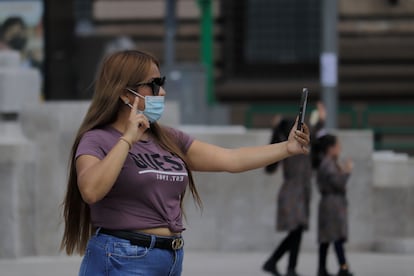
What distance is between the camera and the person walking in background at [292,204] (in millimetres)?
10336

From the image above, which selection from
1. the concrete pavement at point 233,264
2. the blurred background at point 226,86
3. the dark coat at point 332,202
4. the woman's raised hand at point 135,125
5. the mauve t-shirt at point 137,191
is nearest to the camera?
the woman's raised hand at point 135,125

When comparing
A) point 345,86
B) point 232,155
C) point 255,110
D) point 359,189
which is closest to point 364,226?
point 359,189

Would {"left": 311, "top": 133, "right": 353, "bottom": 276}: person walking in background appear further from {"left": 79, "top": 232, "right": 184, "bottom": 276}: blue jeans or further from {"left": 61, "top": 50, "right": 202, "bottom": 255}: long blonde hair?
{"left": 79, "top": 232, "right": 184, "bottom": 276}: blue jeans

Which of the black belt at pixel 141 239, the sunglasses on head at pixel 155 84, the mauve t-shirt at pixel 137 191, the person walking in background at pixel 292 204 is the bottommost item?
the person walking in background at pixel 292 204

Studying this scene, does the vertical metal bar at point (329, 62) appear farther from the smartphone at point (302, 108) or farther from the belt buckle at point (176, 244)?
the belt buckle at point (176, 244)

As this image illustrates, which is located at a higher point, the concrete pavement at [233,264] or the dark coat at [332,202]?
the dark coat at [332,202]

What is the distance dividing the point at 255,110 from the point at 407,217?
2.77 m

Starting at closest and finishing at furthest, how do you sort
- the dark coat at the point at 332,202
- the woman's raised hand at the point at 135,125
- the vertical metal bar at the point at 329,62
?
the woman's raised hand at the point at 135,125, the dark coat at the point at 332,202, the vertical metal bar at the point at 329,62

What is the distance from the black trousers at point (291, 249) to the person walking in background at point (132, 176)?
18.3ft

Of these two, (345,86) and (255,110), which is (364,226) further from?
(345,86)

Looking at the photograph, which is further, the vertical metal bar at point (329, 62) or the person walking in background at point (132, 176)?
the vertical metal bar at point (329, 62)

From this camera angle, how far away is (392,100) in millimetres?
18469

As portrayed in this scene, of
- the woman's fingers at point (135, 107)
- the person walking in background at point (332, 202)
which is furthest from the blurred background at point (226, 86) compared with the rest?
the woman's fingers at point (135, 107)

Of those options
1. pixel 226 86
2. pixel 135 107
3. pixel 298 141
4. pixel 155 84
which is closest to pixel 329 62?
pixel 226 86
